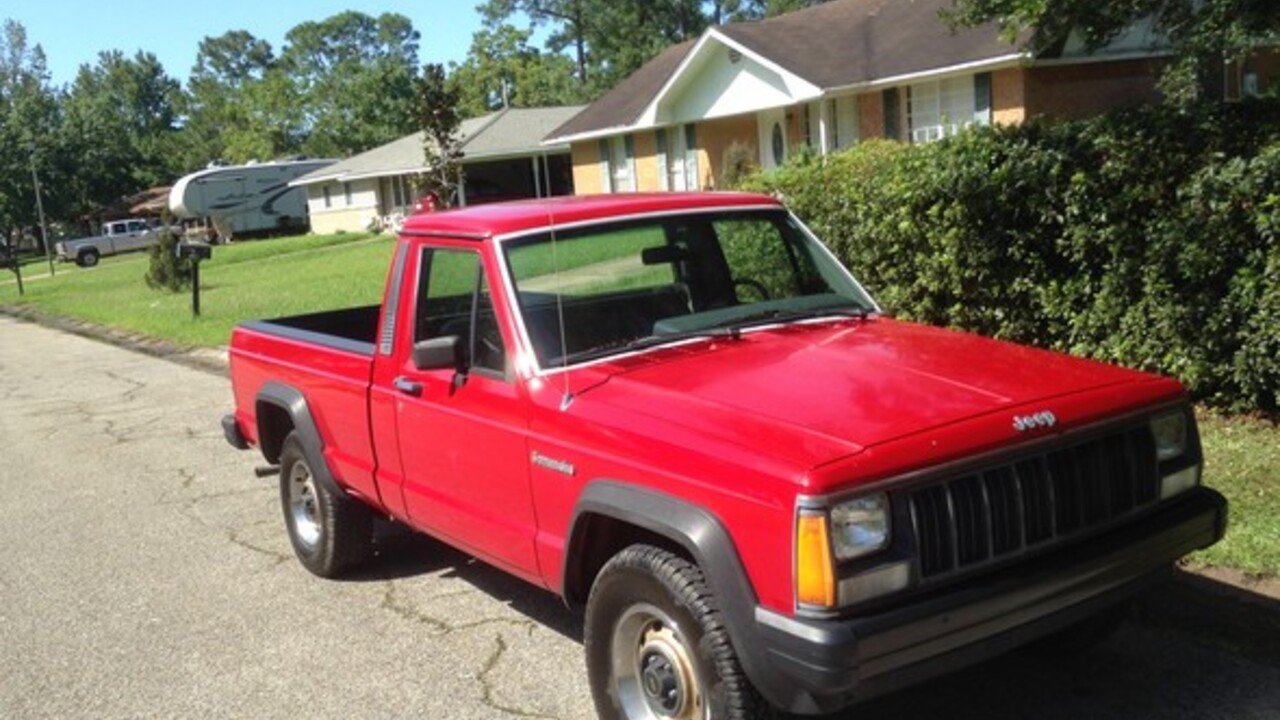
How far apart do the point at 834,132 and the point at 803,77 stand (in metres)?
1.70

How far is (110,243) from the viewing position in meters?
60.3

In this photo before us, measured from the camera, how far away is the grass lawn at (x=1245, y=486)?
4.89m

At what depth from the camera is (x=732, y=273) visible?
16.8 feet

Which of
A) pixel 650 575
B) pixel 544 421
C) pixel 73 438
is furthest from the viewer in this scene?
pixel 73 438

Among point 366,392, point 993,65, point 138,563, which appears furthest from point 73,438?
point 993,65

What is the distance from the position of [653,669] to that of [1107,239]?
15.3ft

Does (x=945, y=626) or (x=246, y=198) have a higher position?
(x=246, y=198)

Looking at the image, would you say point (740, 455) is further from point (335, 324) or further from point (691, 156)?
point (691, 156)

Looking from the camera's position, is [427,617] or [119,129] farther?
[119,129]

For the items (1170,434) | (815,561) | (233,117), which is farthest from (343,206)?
(815,561)

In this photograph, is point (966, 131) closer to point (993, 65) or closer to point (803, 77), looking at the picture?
point (993, 65)

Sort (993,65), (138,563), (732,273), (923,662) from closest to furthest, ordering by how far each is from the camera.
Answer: (923,662) → (732,273) → (138,563) → (993,65)

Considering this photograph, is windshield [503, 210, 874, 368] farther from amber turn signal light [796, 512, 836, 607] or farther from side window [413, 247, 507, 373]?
amber turn signal light [796, 512, 836, 607]

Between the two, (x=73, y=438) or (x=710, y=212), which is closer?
(x=710, y=212)
